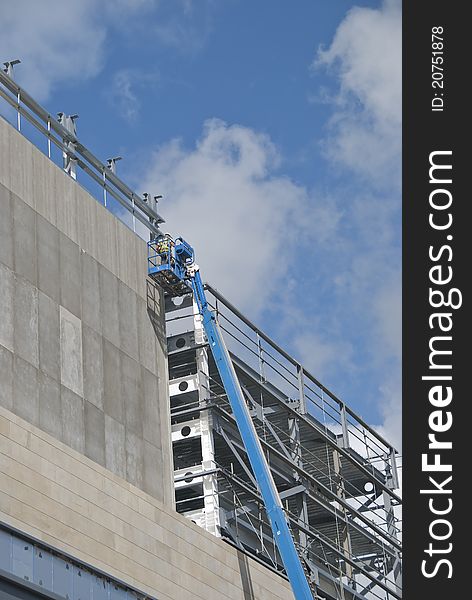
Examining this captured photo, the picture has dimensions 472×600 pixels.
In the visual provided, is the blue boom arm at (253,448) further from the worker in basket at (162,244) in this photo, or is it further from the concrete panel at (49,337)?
the concrete panel at (49,337)

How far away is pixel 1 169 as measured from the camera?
153 feet

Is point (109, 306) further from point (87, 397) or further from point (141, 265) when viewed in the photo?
point (87, 397)

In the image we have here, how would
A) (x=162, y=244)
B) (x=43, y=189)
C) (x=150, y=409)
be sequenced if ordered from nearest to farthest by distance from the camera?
(x=43, y=189)
(x=150, y=409)
(x=162, y=244)

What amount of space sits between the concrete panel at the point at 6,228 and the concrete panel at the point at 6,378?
3272 mm

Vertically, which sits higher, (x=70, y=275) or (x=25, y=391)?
(x=70, y=275)

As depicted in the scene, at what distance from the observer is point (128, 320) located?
5350 centimetres

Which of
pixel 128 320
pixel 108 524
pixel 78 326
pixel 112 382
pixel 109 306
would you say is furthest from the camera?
pixel 128 320

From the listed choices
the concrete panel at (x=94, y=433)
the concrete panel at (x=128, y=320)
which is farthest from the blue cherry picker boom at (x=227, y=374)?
the concrete panel at (x=94, y=433)

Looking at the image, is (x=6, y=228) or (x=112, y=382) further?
(x=112, y=382)

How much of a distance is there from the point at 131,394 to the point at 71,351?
14.7 ft

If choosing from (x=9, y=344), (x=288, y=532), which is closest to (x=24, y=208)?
(x=9, y=344)

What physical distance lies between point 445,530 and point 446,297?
5.51 m

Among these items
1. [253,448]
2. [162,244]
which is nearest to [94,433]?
[162,244]

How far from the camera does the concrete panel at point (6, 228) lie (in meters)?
45.6
